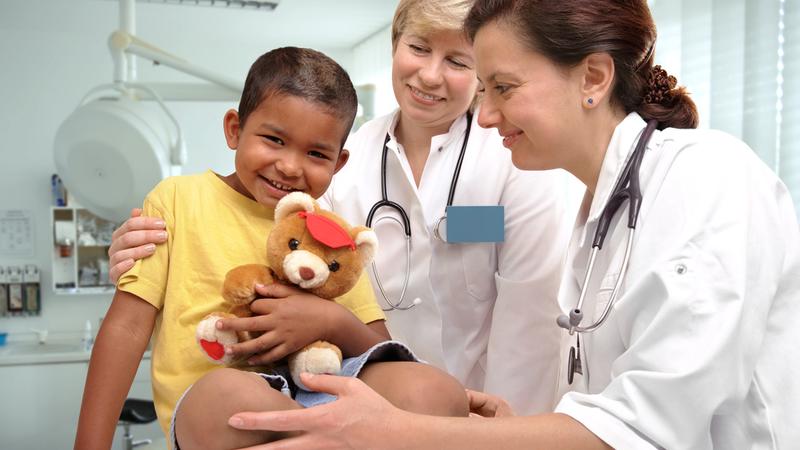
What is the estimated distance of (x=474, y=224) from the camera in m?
1.59

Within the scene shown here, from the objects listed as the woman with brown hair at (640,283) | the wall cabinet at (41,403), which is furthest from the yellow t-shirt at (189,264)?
the wall cabinet at (41,403)

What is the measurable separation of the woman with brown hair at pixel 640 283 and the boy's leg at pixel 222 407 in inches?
1.6

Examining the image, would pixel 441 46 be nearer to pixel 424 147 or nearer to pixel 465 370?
pixel 424 147

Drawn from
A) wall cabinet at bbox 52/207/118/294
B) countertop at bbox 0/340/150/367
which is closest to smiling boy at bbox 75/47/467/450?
countertop at bbox 0/340/150/367

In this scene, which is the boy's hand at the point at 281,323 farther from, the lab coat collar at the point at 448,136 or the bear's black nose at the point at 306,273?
the lab coat collar at the point at 448,136

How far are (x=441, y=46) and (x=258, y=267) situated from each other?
0.74 metres

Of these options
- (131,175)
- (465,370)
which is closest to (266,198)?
(465,370)

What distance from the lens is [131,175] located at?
2.43m

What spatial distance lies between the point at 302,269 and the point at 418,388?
240mm

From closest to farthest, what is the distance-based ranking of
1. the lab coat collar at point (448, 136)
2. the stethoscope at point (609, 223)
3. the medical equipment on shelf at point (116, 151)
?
1. the stethoscope at point (609, 223)
2. the lab coat collar at point (448, 136)
3. the medical equipment on shelf at point (116, 151)

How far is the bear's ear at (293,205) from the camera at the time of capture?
1.10 meters

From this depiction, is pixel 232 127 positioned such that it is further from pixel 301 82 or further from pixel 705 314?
pixel 705 314

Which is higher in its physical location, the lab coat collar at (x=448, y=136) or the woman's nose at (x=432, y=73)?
the woman's nose at (x=432, y=73)

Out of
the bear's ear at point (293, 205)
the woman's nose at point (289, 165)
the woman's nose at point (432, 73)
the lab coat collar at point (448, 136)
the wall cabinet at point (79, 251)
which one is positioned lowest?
the wall cabinet at point (79, 251)
